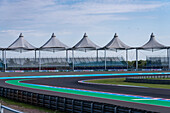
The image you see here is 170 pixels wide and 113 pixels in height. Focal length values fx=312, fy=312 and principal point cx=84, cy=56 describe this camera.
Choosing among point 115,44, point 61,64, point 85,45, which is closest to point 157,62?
point 115,44

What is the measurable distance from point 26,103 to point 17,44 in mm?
60416

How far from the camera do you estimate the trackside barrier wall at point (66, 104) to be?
38.4 ft

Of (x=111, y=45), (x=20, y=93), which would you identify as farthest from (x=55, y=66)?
(x=20, y=93)

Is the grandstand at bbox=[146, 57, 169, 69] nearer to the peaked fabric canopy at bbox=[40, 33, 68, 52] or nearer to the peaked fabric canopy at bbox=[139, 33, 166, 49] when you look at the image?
the peaked fabric canopy at bbox=[139, 33, 166, 49]

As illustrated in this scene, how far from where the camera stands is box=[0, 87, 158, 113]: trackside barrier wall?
1171 cm

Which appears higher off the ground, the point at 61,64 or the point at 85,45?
the point at 85,45

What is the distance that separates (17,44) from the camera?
254ft

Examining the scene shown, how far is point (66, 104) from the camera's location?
14695 millimetres

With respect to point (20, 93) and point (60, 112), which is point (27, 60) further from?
point (60, 112)

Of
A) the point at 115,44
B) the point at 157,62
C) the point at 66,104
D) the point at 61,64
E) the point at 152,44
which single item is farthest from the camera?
the point at 157,62

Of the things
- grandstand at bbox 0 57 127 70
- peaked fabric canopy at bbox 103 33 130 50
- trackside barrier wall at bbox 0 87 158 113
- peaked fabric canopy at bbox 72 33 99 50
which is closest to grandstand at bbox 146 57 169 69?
grandstand at bbox 0 57 127 70

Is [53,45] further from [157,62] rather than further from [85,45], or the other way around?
[157,62]

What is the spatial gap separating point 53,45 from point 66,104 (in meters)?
63.3

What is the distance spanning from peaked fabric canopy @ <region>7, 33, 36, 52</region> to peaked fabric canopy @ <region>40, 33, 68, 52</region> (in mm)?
3515
